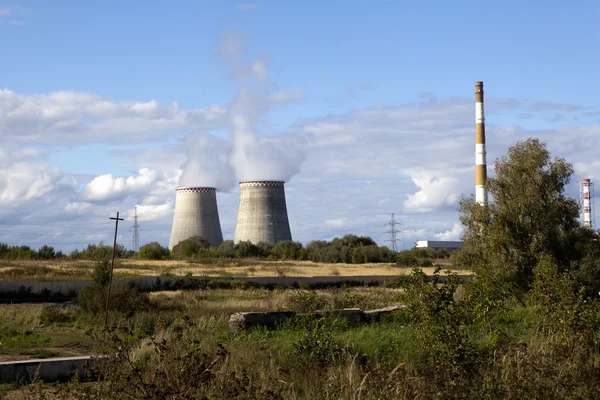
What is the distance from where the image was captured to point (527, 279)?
1978 centimetres

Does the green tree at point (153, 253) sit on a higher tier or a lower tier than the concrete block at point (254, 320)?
higher

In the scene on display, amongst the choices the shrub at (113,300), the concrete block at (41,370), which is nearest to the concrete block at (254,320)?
the concrete block at (41,370)

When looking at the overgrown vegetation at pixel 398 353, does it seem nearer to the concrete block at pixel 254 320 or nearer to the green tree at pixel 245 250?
the concrete block at pixel 254 320

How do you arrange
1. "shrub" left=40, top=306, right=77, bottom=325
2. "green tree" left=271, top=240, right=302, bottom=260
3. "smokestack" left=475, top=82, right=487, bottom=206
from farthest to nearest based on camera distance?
"green tree" left=271, top=240, right=302, bottom=260
"smokestack" left=475, top=82, right=487, bottom=206
"shrub" left=40, top=306, right=77, bottom=325

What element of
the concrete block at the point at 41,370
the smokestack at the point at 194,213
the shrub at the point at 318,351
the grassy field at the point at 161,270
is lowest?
the concrete block at the point at 41,370

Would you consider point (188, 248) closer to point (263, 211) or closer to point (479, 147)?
point (263, 211)

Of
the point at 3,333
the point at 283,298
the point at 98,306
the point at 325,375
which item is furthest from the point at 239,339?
the point at 283,298

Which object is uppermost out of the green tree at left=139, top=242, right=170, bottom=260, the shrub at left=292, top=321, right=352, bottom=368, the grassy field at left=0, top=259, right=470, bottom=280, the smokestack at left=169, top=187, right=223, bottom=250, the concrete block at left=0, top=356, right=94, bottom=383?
the smokestack at left=169, top=187, right=223, bottom=250

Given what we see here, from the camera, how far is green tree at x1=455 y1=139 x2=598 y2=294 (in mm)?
20109

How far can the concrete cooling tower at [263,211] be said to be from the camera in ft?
135

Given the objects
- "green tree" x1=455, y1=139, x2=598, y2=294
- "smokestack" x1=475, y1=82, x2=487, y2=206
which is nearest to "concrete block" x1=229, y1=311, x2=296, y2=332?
"green tree" x1=455, y1=139, x2=598, y2=294

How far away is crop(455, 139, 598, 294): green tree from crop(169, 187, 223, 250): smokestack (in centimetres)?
2303

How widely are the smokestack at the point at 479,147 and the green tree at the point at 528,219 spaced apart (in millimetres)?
9278

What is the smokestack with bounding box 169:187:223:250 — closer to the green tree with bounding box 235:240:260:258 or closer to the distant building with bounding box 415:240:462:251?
the green tree with bounding box 235:240:260:258
